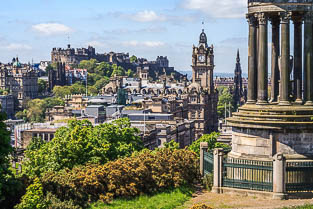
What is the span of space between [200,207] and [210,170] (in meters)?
7.22

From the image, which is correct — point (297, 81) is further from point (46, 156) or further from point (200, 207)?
point (46, 156)

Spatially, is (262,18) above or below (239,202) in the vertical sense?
above

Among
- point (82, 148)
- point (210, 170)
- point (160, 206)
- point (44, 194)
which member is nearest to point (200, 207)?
point (160, 206)

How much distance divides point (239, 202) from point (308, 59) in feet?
28.2

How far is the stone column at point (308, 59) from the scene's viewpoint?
36.4m

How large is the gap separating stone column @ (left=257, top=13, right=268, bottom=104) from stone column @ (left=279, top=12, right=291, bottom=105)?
89 centimetres

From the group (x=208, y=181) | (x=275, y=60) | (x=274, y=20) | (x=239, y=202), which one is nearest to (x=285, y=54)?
(x=275, y=60)

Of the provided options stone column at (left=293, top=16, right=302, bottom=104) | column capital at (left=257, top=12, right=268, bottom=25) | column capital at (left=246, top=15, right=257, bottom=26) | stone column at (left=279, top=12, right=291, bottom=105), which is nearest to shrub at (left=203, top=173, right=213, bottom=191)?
stone column at (left=279, top=12, right=291, bottom=105)

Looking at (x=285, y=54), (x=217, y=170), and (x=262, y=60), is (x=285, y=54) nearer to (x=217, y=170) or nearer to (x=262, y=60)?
(x=262, y=60)

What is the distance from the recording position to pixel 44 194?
120 feet

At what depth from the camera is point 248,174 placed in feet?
116

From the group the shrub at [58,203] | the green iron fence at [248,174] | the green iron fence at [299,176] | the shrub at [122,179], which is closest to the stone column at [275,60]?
the green iron fence at [248,174]

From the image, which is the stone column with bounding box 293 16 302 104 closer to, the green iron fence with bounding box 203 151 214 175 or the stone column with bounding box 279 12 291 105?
the stone column with bounding box 279 12 291 105

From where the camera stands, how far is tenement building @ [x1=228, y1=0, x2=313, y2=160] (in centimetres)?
3538
